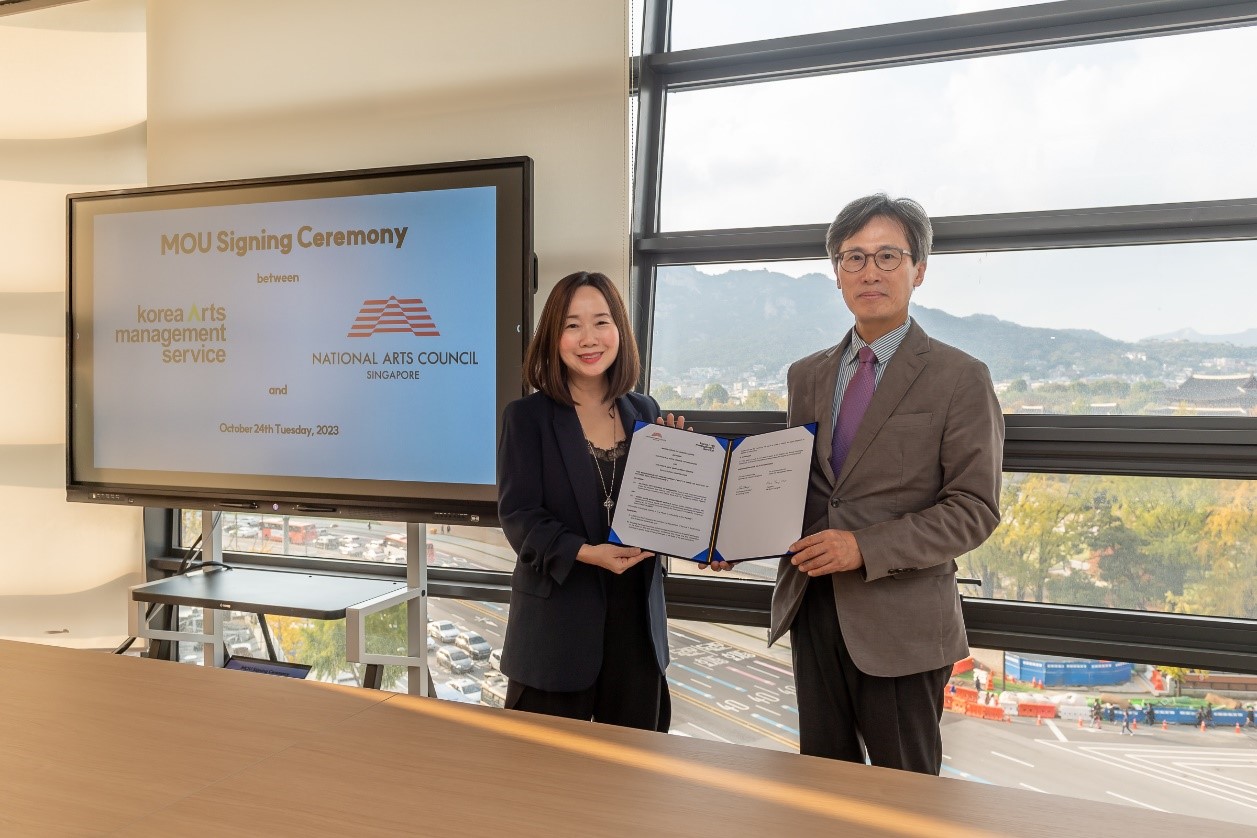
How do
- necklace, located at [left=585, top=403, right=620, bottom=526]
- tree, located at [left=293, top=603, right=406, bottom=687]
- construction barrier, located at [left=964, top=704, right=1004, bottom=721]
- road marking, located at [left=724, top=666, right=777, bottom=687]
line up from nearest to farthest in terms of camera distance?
necklace, located at [left=585, top=403, right=620, bottom=526], construction barrier, located at [left=964, top=704, right=1004, bottom=721], road marking, located at [left=724, top=666, right=777, bottom=687], tree, located at [left=293, top=603, right=406, bottom=687]

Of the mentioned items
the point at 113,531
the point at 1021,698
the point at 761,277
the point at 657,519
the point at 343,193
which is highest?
the point at 343,193

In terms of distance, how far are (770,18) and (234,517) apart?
2902 millimetres

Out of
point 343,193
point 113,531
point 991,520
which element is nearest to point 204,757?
point 991,520

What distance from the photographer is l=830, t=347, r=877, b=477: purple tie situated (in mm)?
1907

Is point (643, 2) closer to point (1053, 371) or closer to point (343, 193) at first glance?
point (343, 193)

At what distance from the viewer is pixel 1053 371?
2.53 metres

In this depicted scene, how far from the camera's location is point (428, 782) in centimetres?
119

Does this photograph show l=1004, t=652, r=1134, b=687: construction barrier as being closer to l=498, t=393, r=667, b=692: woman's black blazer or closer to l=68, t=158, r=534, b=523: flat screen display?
l=498, t=393, r=667, b=692: woman's black blazer

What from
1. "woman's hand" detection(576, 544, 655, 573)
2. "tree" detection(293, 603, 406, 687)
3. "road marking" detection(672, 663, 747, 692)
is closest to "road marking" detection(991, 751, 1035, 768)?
"road marking" detection(672, 663, 747, 692)

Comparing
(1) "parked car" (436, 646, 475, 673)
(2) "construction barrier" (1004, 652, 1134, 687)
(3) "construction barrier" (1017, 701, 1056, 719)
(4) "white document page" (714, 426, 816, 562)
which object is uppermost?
(4) "white document page" (714, 426, 816, 562)

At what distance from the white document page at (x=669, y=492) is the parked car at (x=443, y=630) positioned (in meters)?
1.58

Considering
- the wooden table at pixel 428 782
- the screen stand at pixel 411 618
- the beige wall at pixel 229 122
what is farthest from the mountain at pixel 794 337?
the wooden table at pixel 428 782

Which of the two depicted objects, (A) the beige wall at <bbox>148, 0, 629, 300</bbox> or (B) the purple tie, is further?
(A) the beige wall at <bbox>148, 0, 629, 300</bbox>

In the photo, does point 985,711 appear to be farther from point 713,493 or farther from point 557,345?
point 557,345
